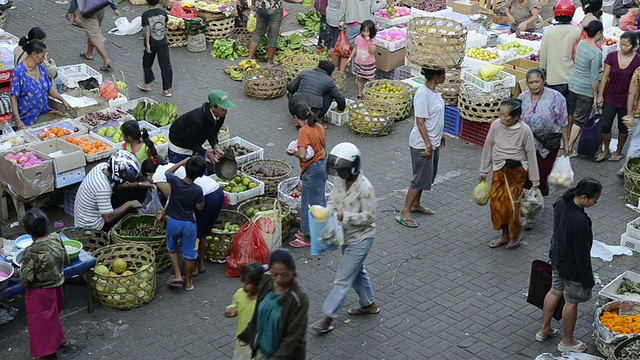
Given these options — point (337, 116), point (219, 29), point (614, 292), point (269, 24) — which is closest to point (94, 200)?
point (337, 116)

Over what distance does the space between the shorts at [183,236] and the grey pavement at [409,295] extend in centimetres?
45

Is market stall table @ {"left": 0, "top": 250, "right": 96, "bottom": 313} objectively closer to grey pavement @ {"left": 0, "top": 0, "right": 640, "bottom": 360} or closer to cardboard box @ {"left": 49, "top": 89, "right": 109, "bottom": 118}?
grey pavement @ {"left": 0, "top": 0, "right": 640, "bottom": 360}

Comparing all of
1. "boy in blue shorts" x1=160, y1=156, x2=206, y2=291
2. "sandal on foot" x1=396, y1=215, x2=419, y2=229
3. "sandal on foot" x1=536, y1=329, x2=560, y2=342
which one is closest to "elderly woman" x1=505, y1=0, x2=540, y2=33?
"sandal on foot" x1=396, y1=215, x2=419, y2=229

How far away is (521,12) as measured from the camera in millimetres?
14898

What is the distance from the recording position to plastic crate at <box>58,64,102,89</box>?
12053 mm

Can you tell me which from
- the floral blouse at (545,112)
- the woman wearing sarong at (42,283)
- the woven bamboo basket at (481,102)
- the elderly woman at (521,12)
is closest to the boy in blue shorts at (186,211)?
the woman wearing sarong at (42,283)

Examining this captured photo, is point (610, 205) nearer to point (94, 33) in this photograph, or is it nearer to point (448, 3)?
point (448, 3)

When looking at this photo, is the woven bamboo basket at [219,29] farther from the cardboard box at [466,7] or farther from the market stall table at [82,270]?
the market stall table at [82,270]

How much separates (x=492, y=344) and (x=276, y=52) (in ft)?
27.1

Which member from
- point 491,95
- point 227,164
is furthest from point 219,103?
point 491,95

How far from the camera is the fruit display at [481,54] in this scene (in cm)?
1272

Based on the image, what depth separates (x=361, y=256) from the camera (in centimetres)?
747

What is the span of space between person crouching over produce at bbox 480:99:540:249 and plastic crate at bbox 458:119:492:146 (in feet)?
8.78

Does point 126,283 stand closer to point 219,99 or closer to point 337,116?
point 219,99
